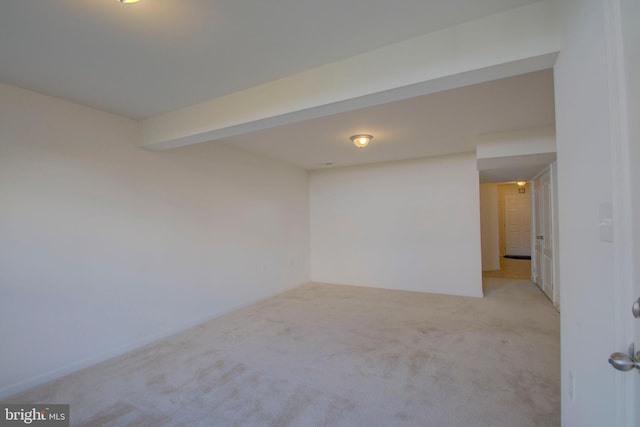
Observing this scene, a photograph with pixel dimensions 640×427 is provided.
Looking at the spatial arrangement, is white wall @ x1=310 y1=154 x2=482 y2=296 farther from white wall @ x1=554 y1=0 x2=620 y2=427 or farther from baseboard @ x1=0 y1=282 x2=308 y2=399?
white wall @ x1=554 y1=0 x2=620 y2=427

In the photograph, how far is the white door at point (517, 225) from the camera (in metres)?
9.04

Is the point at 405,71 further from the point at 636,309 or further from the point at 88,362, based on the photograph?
the point at 88,362

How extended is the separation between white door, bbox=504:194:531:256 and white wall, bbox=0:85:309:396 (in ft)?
27.9

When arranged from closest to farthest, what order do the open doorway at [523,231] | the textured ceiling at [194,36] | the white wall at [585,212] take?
the white wall at [585,212]
the textured ceiling at [194,36]
the open doorway at [523,231]

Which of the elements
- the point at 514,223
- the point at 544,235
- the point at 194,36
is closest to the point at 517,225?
the point at 514,223

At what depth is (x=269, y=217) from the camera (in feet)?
16.5

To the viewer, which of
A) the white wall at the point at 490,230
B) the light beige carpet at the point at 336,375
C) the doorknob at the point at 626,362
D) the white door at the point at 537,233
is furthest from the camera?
the white wall at the point at 490,230

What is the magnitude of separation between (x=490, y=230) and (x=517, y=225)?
113 inches

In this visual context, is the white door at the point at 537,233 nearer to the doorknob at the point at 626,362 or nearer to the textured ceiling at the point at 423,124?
the textured ceiling at the point at 423,124

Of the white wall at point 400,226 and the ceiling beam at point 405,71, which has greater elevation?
the ceiling beam at point 405,71

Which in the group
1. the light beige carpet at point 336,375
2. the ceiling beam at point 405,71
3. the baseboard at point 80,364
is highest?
the ceiling beam at point 405,71

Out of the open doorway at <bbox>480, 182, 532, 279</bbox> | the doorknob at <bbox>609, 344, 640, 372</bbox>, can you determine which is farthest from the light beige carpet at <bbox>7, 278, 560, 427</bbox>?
Answer: the open doorway at <bbox>480, 182, 532, 279</bbox>

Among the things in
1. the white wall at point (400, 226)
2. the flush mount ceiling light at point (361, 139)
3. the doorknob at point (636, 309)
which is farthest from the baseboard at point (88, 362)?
the doorknob at point (636, 309)

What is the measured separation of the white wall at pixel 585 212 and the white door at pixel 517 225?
29.2 ft
